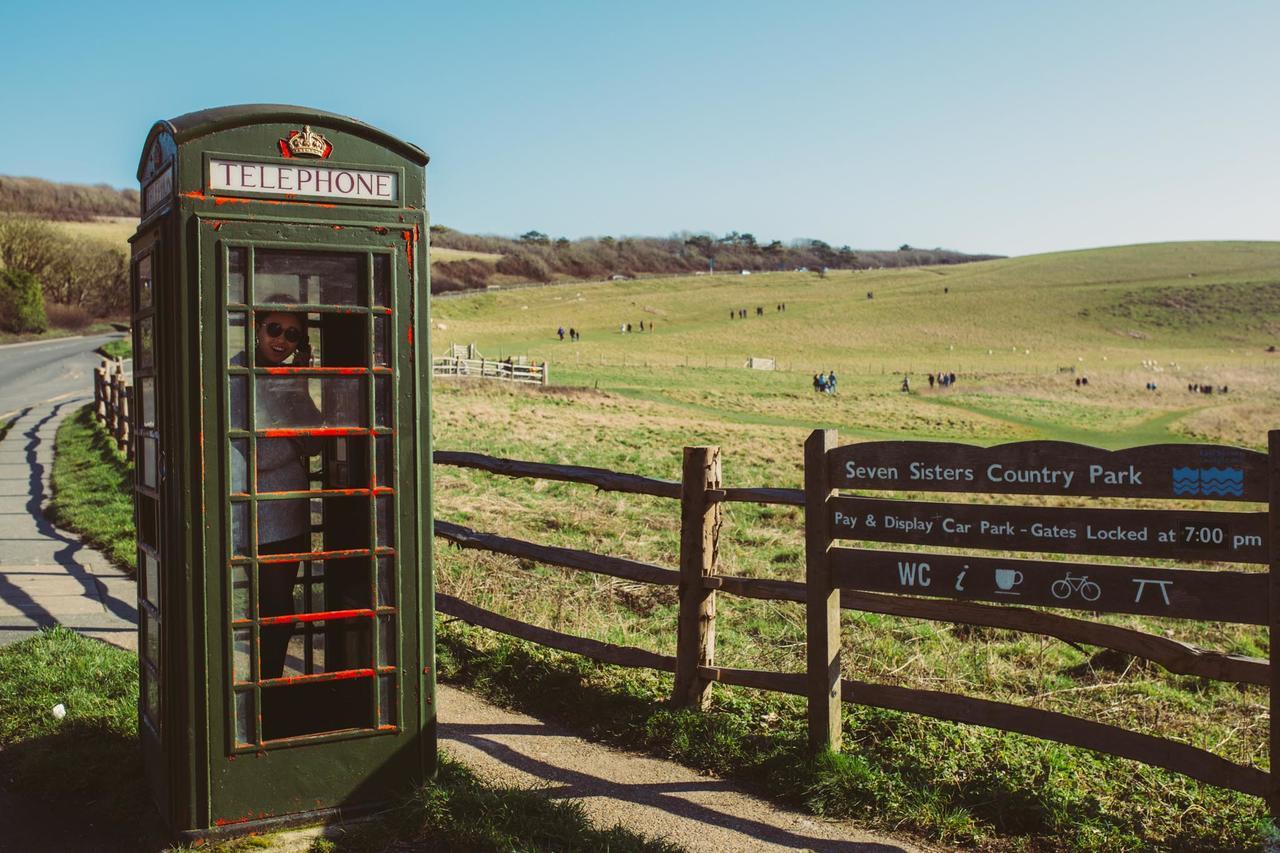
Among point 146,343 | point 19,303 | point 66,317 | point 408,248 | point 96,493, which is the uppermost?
point 19,303

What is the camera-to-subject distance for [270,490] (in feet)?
15.8

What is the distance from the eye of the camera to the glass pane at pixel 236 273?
4637mm

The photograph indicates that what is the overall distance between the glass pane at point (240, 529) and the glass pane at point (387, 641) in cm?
66

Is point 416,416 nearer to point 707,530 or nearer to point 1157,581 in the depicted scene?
point 707,530

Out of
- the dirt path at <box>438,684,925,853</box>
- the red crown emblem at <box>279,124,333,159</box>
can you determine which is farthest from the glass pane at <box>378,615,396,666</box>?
the red crown emblem at <box>279,124,333,159</box>

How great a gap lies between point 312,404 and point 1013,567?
10.6ft

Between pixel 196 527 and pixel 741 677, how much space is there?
3.05 meters

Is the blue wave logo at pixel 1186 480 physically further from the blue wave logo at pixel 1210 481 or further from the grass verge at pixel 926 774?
the grass verge at pixel 926 774

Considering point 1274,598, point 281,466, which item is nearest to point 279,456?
point 281,466

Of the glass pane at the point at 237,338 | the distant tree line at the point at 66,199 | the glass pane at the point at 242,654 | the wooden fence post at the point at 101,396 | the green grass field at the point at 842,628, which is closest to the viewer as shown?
the glass pane at the point at 237,338

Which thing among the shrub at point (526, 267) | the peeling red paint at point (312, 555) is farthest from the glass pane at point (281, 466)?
the shrub at point (526, 267)

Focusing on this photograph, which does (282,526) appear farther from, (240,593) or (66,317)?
(66,317)

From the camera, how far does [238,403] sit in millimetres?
4652

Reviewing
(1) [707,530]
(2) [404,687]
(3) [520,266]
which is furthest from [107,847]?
(3) [520,266]
